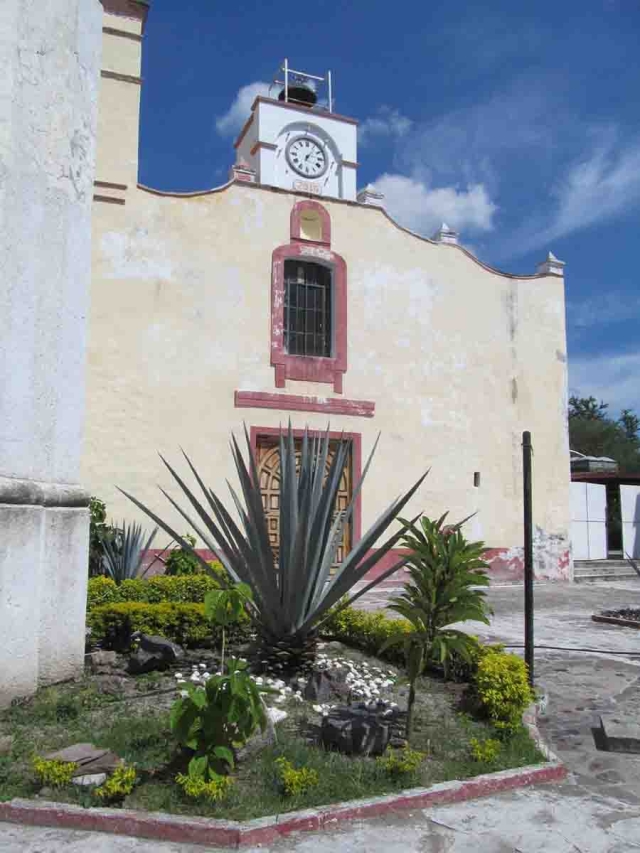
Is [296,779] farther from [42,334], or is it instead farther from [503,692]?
[42,334]

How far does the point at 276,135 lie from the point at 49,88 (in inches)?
770

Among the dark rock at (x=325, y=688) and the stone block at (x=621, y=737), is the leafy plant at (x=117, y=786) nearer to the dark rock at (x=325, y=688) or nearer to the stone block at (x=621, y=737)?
the dark rock at (x=325, y=688)

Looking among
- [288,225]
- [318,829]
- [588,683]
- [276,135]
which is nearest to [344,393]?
[288,225]

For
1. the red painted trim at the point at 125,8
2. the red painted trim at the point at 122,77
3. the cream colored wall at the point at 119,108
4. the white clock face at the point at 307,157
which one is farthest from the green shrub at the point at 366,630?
the white clock face at the point at 307,157

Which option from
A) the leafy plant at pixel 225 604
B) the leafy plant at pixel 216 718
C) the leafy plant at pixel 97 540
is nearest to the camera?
the leafy plant at pixel 216 718

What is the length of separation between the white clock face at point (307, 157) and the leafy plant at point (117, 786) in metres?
22.3

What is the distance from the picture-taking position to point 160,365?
1106cm

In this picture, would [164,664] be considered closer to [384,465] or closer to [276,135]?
[384,465]

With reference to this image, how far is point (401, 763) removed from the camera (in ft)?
11.3

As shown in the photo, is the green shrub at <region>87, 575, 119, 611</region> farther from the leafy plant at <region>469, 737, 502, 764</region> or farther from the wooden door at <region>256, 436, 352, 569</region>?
the wooden door at <region>256, 436, 352, 569</region>

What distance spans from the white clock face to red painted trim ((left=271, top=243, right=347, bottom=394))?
1208cm

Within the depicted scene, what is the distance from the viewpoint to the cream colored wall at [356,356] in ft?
35.6

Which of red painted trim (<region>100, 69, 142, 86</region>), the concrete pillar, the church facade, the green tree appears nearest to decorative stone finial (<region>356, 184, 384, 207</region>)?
the church facade

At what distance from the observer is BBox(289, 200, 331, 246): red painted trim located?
12398 mm
